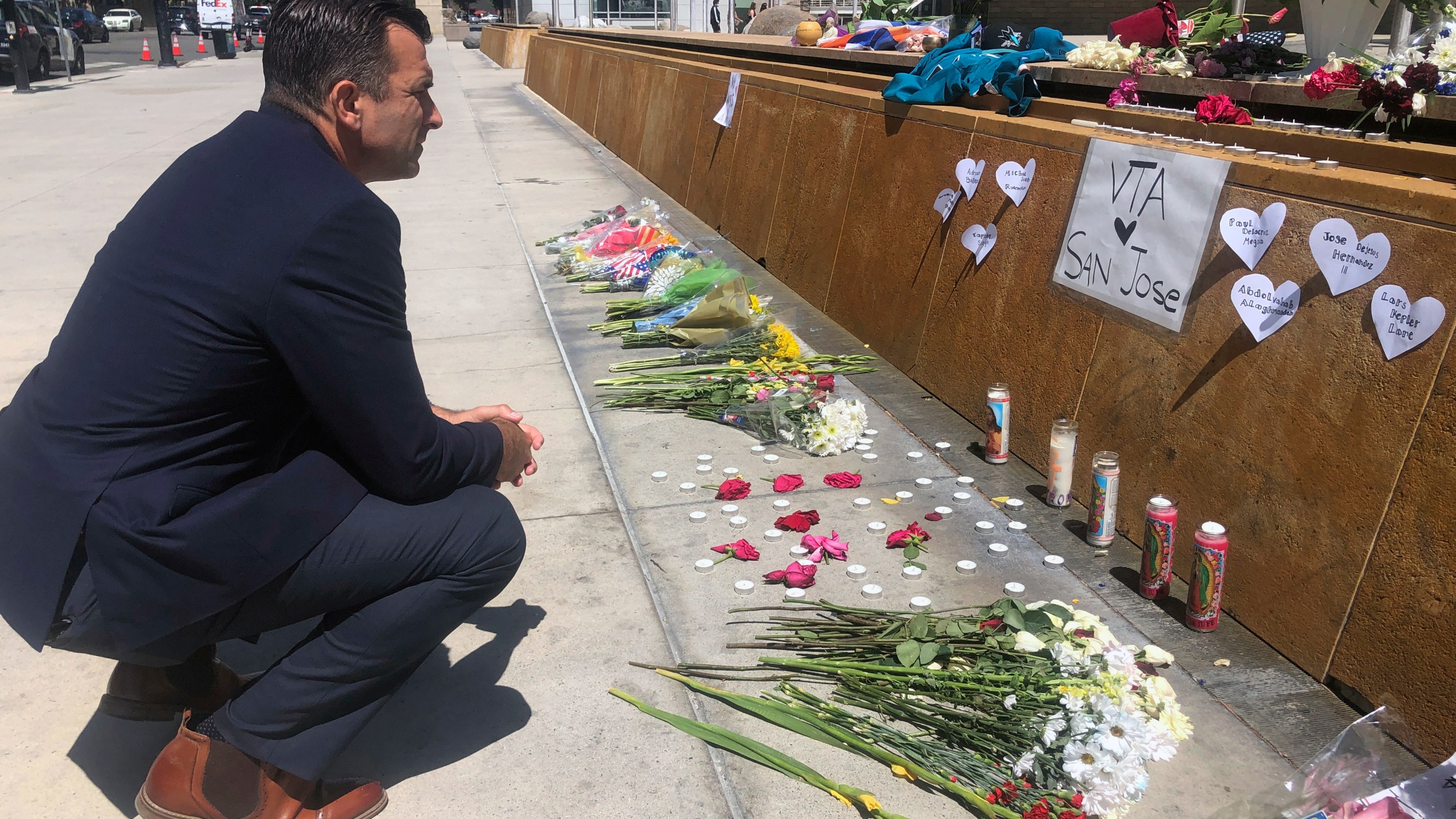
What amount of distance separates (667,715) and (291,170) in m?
1.58

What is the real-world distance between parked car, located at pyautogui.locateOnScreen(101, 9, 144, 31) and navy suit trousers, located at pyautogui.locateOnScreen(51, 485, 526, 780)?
2890 inches

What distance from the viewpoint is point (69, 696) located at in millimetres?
2959

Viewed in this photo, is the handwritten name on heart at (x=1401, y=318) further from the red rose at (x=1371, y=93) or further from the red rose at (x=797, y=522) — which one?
the red rose at (x=797, y=522)

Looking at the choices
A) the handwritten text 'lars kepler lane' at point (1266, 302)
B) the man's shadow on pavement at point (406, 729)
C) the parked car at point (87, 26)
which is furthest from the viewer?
the parked car at point (87, 26)

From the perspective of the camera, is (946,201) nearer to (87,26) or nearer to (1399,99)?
(1399,99)

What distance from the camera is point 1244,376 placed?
3.17 meters

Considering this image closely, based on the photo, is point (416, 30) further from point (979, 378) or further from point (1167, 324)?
point (979, 378)

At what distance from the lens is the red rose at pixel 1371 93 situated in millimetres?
3188

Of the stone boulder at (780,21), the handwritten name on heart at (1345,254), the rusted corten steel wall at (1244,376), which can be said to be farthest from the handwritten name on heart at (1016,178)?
the stone boulder at (780,21)

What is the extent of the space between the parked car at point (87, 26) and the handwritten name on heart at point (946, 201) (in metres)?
52.7

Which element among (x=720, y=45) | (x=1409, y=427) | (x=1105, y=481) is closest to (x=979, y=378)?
(x=1105, y=481)

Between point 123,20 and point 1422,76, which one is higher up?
point 123,20

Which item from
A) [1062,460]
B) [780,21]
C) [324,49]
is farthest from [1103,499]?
[780,21]

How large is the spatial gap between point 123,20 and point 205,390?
75.5 meters
